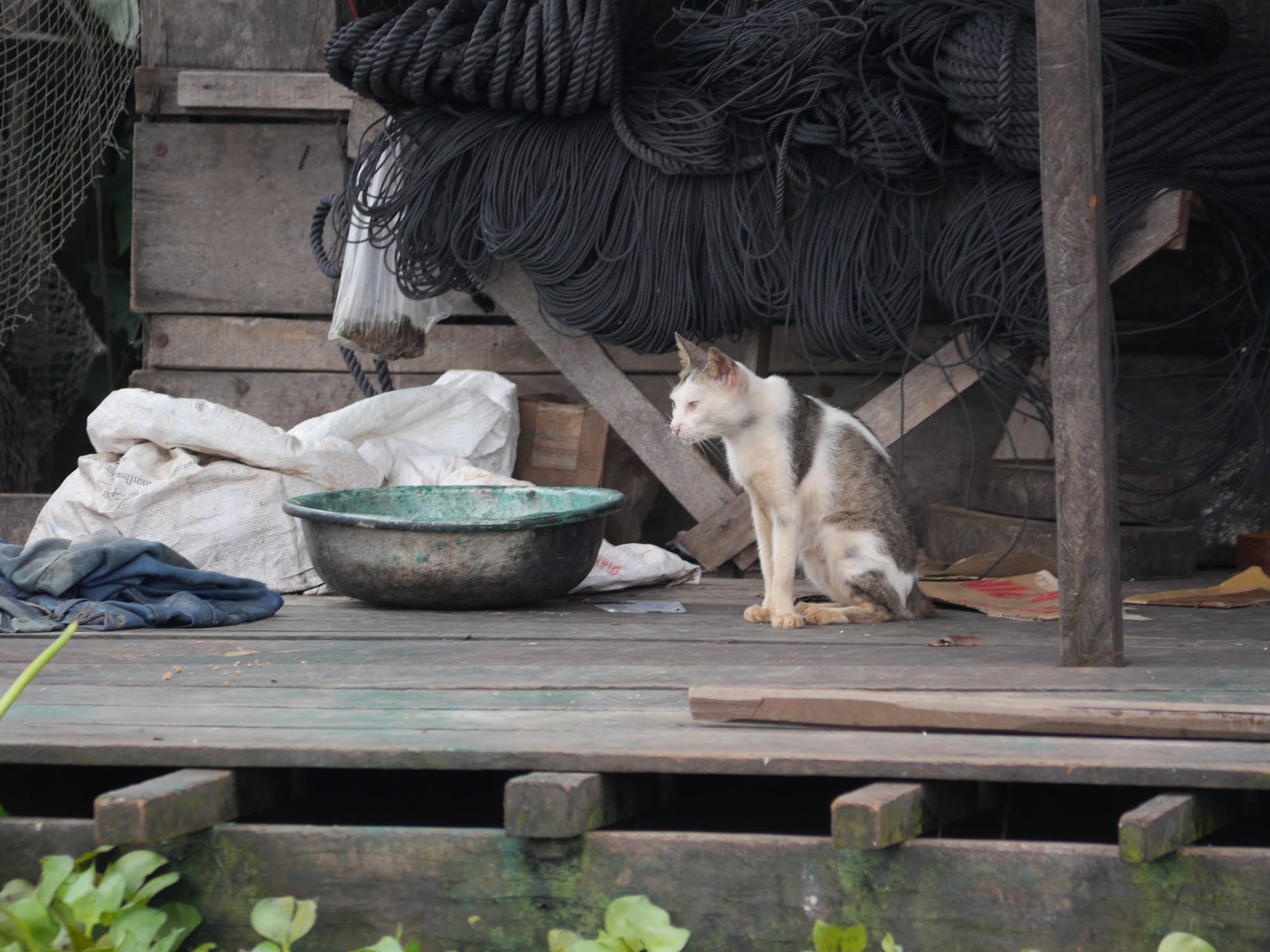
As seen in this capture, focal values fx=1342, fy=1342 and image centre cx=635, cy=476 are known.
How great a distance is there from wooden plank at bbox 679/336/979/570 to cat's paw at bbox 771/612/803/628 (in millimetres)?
1034

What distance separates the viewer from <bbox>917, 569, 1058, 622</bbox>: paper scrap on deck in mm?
3801

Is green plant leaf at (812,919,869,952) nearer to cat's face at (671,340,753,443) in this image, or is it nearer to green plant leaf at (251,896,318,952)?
green plant leaf at (251,896,318,952)

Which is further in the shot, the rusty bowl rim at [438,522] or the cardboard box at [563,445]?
the cardboard box at [563,445]

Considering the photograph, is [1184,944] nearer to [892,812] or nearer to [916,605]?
[892,812]

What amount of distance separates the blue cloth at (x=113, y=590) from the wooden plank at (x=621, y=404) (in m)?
1.48

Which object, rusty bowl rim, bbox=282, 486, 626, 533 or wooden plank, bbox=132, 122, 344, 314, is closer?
rusty bowl rim, bbox=282, 486, 626, 533

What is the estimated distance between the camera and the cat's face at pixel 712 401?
3.78 m

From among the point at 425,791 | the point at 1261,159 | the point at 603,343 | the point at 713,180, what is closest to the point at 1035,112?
the point at 1261,159

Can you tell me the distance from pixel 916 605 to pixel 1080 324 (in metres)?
1.27

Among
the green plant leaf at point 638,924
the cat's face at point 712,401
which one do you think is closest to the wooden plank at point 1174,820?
the green plant leaf at point 638,924

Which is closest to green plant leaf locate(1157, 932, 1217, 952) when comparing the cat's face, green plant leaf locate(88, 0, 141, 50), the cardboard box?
the cat's face

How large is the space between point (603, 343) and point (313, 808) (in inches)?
112

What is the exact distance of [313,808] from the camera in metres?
2.50

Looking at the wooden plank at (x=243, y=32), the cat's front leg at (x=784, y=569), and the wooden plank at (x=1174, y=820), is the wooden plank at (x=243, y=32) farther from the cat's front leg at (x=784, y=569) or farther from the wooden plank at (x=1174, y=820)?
the wooden plank at (x=1174, y=820)
